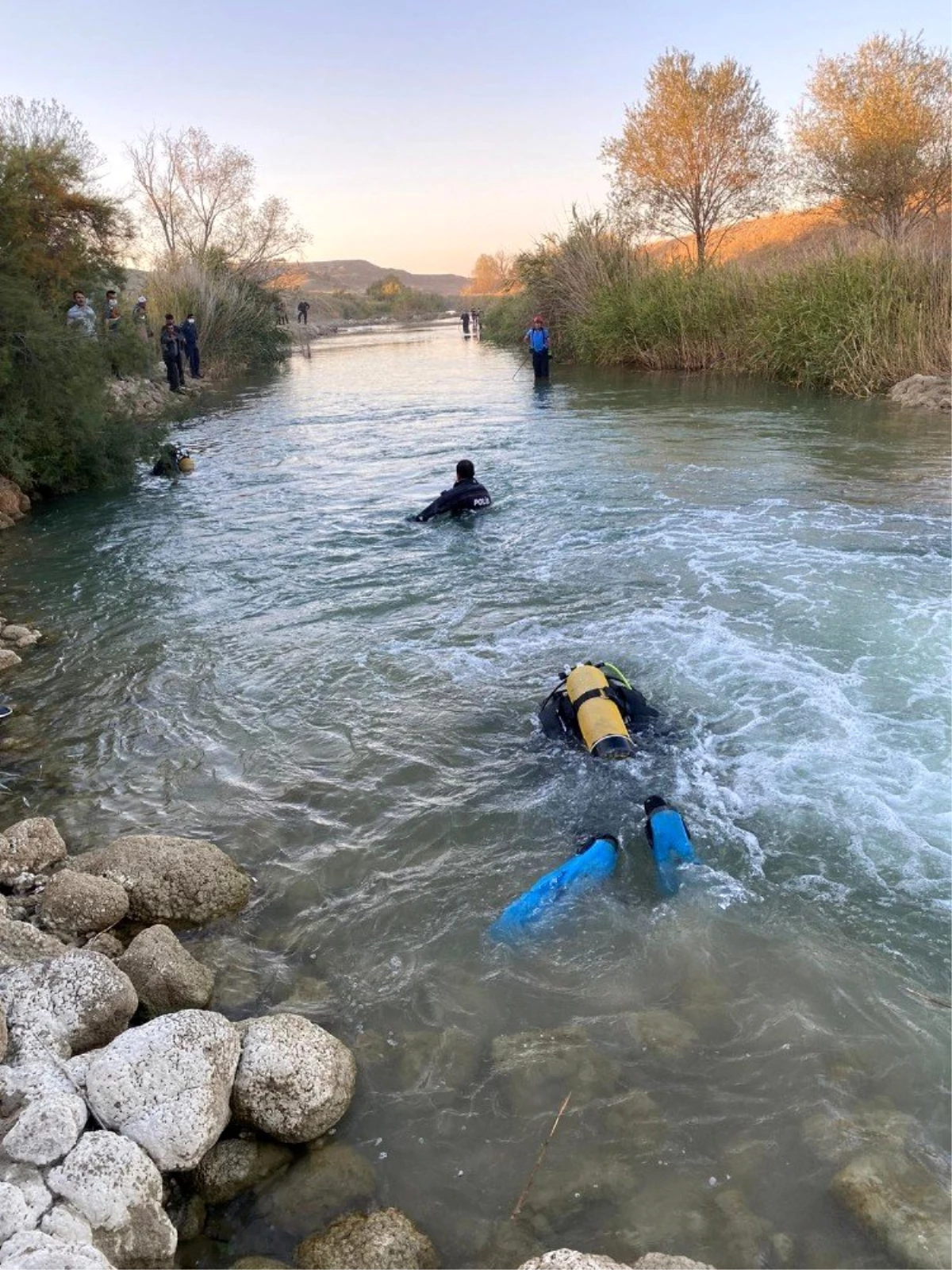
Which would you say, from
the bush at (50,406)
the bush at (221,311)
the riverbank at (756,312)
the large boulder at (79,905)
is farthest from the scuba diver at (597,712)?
the bush at (221,311)

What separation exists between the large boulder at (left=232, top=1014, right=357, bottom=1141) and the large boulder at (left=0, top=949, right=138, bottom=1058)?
47 cm

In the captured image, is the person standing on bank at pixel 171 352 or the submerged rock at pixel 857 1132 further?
the person standing on bank at pixel 171 352

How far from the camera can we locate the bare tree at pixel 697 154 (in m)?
30.1

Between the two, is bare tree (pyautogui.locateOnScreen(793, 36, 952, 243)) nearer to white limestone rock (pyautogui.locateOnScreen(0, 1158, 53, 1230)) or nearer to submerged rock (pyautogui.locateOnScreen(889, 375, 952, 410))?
submerged rock (pyautogui.locateOnScreen(889, 375, 952, 410))

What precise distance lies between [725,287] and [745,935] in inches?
758

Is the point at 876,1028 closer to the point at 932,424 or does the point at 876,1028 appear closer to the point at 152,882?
the point at 152,882

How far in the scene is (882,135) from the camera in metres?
29.1

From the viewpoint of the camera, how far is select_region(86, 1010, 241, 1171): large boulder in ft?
8.38

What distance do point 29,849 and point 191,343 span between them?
2465cm

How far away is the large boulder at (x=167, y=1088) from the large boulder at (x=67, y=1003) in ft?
0.75

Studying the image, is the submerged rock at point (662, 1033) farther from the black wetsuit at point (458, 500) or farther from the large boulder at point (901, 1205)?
the black wetsuit at point (458, 500)

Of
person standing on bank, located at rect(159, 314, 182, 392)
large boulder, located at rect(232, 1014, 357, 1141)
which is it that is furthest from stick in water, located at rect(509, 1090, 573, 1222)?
person standing on bank, located at rect(159, 314, 182, 392)

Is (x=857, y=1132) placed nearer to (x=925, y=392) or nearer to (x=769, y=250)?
(x=925, y=392)

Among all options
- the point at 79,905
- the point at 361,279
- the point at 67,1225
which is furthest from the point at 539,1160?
the point at 361,279
